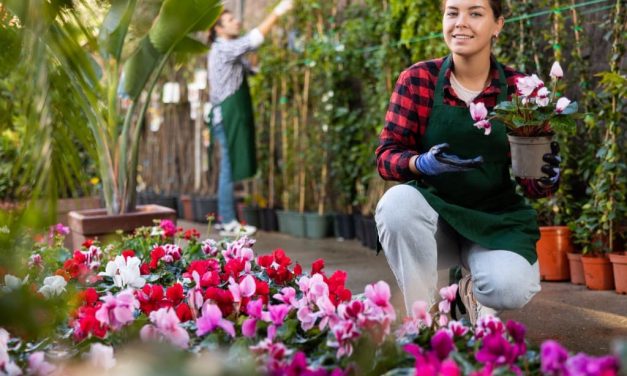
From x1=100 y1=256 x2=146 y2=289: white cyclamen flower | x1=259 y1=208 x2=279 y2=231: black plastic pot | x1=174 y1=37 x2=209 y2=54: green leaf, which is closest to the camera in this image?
x1=100 y1=256 x2=146 y2=289: white cyclamen flower

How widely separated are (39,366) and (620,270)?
338cm

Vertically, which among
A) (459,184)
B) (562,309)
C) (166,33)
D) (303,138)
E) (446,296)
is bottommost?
(562,309)

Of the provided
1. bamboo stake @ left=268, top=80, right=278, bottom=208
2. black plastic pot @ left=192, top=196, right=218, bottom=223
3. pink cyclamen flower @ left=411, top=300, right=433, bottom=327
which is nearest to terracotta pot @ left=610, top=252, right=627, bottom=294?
pink cyclamen flower @ left=411, top=300, right=433, bottom=327

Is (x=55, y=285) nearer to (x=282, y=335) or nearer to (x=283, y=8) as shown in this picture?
(x=282, y=335)

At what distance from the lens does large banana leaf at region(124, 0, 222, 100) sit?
14.3ft

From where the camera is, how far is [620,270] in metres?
4.20

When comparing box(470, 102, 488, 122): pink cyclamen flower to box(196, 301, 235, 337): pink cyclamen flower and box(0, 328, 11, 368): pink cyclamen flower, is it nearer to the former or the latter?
box(196, 301, 235, 337): pink cyclamen flower

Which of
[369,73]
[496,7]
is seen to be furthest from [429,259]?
[369,73]

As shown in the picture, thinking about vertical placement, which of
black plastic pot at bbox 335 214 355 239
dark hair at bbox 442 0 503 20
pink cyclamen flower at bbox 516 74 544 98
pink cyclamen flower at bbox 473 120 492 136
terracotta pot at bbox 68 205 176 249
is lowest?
black plastic pot at bbox 335 214 355 239

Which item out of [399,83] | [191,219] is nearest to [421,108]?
[399,83]

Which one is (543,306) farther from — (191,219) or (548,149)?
(191,219)

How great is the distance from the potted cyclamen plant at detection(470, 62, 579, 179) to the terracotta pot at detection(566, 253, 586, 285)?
6.92 feet

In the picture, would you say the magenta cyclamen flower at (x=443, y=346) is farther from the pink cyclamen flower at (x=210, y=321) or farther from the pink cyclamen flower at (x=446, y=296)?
the pink cyclamen flower at (x=210, y=321)

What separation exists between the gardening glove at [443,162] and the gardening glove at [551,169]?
0.27 meters
